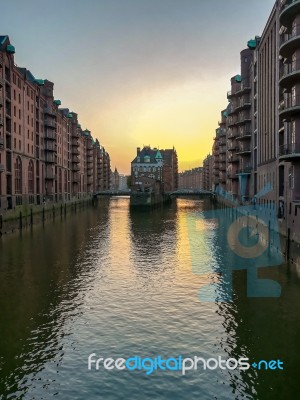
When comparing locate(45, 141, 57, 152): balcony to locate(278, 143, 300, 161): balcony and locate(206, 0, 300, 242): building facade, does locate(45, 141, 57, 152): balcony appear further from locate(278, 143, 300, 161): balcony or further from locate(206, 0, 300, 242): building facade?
locate(278, 143, 300, 161): balcony

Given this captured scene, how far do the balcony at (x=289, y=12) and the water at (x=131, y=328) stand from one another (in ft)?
85.3

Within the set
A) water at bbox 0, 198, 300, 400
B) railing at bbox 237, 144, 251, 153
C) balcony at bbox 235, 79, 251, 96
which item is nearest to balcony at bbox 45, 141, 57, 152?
railing at bbox 237, 144, 251, 153

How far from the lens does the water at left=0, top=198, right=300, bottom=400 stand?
1483 centimetres

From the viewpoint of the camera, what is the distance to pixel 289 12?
41062mm

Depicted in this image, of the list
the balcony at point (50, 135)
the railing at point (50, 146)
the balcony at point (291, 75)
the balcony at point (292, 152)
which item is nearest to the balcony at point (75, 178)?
the railing at point (50, 146)

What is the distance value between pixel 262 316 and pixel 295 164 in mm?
24959

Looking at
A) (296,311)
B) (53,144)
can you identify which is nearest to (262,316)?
(296,311)

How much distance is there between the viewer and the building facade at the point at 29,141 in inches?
2680

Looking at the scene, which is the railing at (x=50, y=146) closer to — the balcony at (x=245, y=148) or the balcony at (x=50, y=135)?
the balcony at (x=50, y=135)

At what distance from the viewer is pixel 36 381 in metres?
15.2

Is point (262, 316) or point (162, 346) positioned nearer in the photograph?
point (162, 346)

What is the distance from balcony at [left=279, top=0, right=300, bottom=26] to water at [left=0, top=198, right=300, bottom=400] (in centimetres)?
2601

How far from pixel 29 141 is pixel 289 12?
2310 inches

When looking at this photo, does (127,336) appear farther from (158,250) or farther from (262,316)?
(158,250)
